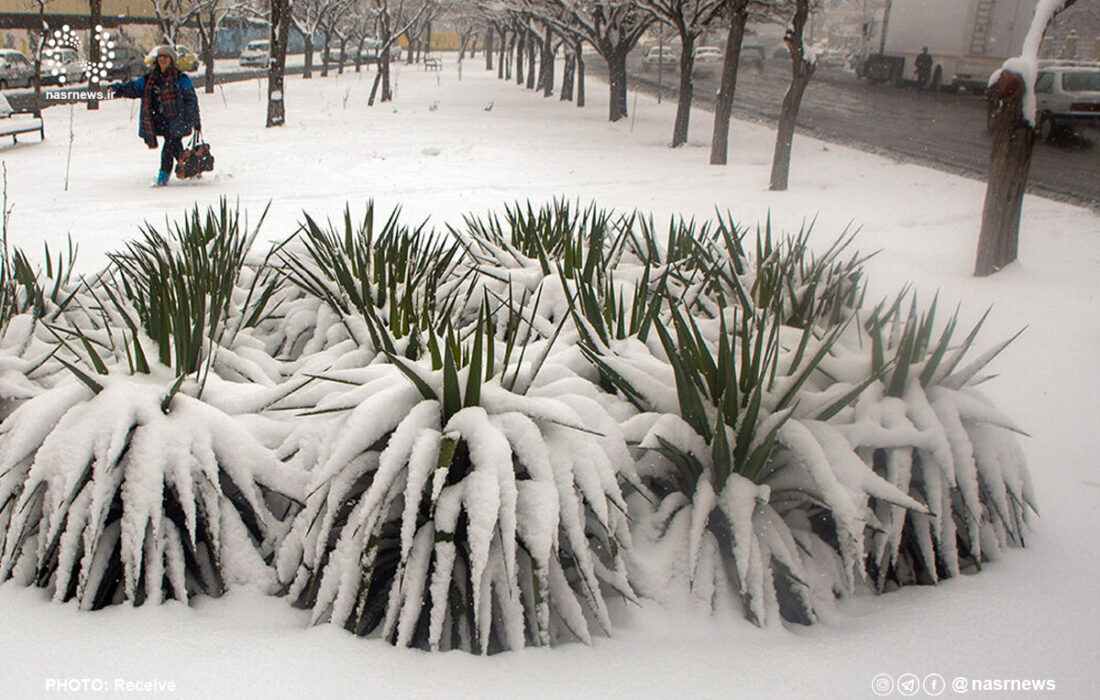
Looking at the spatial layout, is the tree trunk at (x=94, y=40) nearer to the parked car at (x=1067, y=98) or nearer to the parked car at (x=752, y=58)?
the parked car at (x=1067, y=98)

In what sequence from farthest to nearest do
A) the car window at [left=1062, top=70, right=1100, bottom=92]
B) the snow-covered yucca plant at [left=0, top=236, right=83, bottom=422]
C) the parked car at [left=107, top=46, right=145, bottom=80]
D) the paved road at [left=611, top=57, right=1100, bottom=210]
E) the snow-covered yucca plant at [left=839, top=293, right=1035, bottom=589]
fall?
the parked car at [left=107, top=46, right=145, bottom=80]
the car window at [left=1062, top=70, right=1100, bottom=92]
the paved road at [left=611, top=57, right=1100, bottom=210]
the snow-covered yucca plant at [left=0, top=236, right=83, bottom=422]
the snow-covered yucca plant at [left=839, top=293, right=1035, bottom=589]

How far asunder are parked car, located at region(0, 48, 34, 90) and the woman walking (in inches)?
853

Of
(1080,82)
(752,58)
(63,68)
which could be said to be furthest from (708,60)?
(1080,82)

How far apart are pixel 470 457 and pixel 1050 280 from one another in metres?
6.15

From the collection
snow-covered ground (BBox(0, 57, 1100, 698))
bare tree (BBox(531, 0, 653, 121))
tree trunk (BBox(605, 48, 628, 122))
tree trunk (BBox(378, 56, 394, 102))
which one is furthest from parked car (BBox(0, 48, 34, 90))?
tree trunk (BBox(605, 48, 628, 122))

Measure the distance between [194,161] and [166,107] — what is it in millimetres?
654

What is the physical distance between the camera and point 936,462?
240 centimetres

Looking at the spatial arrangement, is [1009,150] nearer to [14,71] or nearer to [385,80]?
[385,80]

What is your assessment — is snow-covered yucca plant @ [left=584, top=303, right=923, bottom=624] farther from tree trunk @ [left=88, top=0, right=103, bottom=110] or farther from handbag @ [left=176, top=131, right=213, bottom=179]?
tree trunk @ [left=88, top=0, right=103, bottom=110]

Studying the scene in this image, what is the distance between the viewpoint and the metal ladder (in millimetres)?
23469

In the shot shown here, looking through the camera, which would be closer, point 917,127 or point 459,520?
point 459,520

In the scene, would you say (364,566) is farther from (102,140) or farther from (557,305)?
(102,140)

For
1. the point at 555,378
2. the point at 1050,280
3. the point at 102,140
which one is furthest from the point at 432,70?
the point at 555,378

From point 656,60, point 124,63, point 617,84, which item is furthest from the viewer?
point 656,60
